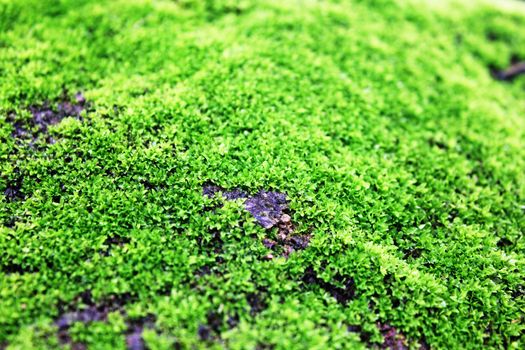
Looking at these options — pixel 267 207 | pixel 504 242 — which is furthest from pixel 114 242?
pixel 504 242

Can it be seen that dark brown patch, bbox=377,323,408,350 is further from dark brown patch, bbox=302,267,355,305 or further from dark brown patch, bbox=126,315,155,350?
dark brown patch, bbox=126,315,155,350

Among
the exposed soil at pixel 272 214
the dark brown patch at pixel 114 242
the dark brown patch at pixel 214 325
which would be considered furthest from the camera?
the exposed soil at pixel 272 214

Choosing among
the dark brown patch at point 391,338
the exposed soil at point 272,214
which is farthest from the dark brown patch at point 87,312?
the dark brown patch at point 391,338

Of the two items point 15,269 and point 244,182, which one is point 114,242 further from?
point 244,182

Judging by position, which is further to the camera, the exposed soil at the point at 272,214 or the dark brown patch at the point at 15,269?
the exposed soil at the point at 272,214

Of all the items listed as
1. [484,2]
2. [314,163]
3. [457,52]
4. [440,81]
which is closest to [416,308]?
[314,163]

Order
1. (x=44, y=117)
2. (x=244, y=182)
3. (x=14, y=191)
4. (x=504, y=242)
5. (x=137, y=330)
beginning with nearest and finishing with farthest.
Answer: (x=137, y=330) < (x=14, y=191) < (x=244, y=182) < (x=504, y=242) < (x=44, y=117)

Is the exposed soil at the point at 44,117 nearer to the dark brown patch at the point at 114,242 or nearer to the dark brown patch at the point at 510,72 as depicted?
the dark brown patch at the point at 114,242
